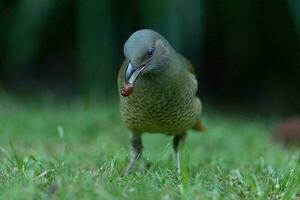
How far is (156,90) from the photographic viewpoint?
4.48 m

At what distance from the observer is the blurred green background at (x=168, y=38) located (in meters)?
8.73

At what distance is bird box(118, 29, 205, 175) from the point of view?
13.9ft

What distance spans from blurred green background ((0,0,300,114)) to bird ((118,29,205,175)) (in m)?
3.80

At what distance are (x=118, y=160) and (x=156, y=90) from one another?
473mm

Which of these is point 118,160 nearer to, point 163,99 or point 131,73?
point 163,99

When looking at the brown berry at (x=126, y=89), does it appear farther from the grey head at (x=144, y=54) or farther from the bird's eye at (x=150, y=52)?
the bird's eye at (x=150, y=52)

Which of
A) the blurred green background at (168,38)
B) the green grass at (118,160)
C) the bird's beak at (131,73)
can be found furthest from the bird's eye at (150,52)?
the blurred green background at (168,38)

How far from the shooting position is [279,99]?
32.5 feet

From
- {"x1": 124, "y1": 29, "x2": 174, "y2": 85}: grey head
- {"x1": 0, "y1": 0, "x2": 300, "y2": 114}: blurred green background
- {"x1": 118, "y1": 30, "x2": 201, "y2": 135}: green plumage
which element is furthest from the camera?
{"x1": 0, "y1": 0, "x2": 300, "y2": 114}: blurred green background

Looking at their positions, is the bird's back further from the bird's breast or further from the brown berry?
the brown berry

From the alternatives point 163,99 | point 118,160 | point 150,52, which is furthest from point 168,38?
point 150,52

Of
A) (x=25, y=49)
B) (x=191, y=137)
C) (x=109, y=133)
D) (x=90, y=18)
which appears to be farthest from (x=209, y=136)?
(x=25, y=49)

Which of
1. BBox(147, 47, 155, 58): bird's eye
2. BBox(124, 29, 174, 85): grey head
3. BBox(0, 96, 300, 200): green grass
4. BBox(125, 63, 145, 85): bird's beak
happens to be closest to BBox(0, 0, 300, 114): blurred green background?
BBox(0, 96, 300, 200): green grass

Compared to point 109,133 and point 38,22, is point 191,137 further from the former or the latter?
point 38,22
